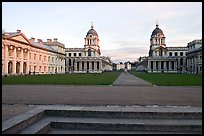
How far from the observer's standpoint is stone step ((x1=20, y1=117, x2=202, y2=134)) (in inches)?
277

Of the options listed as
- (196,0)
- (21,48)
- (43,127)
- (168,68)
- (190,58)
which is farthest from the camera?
(168,68)

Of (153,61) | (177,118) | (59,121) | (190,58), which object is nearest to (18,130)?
(59,121)

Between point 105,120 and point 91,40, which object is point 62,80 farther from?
point 91,40

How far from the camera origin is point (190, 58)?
10419 cm

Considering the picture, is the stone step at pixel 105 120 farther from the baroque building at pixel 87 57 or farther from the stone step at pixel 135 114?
the baroque building at pixel 87 57

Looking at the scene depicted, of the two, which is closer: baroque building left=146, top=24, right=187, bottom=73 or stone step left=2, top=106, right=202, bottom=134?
stone step left=2, top=106, right=202, bottom=134

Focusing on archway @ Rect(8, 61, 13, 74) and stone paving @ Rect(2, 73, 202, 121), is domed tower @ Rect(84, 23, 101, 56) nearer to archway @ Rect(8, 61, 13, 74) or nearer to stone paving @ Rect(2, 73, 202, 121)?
archway @ Rect(8, 61, 13, 74)

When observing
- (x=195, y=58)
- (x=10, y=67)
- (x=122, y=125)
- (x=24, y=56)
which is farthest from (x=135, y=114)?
(x=195, y=58)

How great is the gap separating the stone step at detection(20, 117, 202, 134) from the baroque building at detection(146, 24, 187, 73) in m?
114

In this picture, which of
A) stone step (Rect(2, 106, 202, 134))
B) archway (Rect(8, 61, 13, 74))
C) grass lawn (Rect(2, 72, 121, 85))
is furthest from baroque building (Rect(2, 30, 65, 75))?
stone step (Rect(2, 106, 202, 134))

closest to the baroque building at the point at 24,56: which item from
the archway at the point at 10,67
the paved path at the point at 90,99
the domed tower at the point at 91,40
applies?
the archway at the point at 10,67

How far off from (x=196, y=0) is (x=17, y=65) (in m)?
70.3

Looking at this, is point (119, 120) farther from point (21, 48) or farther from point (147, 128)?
point (21, 48)

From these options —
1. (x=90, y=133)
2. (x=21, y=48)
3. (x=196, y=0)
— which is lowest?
(x=90, y=133)
